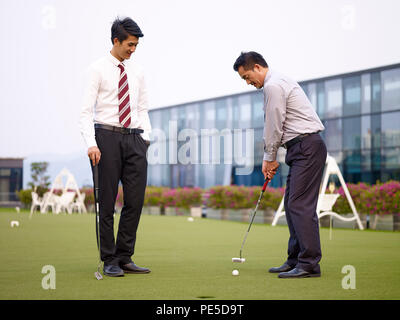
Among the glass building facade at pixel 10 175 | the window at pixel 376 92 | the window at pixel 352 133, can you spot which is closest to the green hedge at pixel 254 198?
the window at pixel 352 133

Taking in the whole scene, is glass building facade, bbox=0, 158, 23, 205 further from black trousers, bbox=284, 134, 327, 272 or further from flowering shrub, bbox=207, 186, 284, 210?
black trousers, bbox=284, 134, 327, 272

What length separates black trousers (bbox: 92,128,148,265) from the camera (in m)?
4.73

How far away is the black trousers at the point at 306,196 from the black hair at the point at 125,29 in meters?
1.46

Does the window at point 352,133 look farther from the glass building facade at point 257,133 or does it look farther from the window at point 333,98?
the window at point 333,98

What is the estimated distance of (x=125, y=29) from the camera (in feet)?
15.4

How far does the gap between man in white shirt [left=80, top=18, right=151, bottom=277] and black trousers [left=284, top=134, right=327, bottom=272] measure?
1167 millimetres

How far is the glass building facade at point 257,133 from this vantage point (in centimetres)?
2403

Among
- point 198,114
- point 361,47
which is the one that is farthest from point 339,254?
point 198,114

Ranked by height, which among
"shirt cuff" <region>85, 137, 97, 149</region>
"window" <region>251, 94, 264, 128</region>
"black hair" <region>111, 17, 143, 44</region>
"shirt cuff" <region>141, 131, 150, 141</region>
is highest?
"window" <region>251, 94, 264, 128</region>

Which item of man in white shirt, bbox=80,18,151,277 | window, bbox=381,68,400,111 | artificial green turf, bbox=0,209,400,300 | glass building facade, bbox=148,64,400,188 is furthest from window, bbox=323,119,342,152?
man in white shirt, bbox=80,18,151,277

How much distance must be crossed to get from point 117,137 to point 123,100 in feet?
0.95

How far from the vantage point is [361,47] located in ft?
68.7
